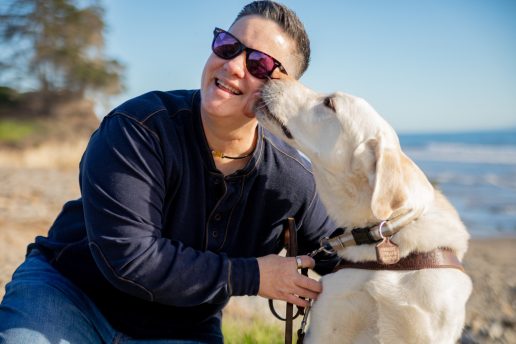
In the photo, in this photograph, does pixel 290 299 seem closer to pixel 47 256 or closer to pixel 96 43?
pixel 47 256

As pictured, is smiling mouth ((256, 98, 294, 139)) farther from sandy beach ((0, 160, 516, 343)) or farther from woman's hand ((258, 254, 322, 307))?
sandy beach ((0, 160, 516, 343))

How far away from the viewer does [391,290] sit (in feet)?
7.37

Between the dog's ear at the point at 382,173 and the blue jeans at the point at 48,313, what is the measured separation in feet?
4.10

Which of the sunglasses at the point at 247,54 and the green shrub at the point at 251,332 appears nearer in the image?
the sunglasses at the point at 247,54

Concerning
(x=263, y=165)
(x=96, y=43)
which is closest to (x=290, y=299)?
(x=263, y=165)

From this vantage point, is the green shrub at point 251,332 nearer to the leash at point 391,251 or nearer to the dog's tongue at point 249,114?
the leash at point 391,251

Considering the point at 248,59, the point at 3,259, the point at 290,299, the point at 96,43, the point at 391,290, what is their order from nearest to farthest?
the point at 391,290, the point at 290,299, the point at 248,59, the point at 3,259, the point at 96,43

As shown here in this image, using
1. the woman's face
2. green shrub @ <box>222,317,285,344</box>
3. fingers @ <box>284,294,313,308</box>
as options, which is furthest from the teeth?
green shrub @ <box>222,317,285,344</box>

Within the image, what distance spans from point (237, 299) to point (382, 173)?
2.81m

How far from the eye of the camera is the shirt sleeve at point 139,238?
2.28 meters

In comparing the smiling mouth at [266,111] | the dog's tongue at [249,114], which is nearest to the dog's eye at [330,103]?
the smiling mouth at [266,111]

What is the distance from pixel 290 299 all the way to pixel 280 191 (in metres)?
0.57

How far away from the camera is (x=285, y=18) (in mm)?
2723

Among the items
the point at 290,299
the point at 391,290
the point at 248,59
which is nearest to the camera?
the point at 391,290
